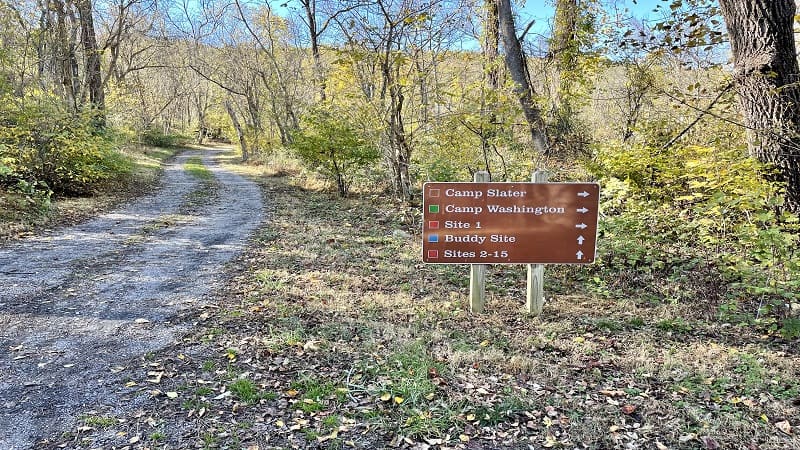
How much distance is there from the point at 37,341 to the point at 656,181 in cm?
681

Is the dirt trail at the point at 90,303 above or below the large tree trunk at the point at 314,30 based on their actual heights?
below

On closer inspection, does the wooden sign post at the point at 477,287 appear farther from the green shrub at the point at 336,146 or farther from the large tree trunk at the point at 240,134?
the large tree trunk at the point at 240,134

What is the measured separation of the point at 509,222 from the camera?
15.9 ft

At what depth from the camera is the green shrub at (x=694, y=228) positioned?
15.6ft

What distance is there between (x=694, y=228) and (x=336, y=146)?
29.1 ft

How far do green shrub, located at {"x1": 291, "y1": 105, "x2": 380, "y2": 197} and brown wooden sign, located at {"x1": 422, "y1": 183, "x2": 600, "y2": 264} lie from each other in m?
7.48

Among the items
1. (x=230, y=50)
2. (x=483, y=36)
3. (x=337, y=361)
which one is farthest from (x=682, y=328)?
(x=230, y=50)

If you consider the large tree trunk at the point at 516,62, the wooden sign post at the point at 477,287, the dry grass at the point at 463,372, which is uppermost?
the large tree trunk at the point at 516,62

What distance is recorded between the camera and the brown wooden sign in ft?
15.7

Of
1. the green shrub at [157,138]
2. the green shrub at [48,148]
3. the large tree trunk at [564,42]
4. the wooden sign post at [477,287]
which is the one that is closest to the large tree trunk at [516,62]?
the large tree trunk at [564,42]

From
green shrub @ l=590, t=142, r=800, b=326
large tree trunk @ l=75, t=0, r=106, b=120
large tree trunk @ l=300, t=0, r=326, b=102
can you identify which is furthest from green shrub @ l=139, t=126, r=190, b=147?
green shrub @ l=590, t=142, r=800, b=326

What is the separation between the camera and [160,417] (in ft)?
10.5

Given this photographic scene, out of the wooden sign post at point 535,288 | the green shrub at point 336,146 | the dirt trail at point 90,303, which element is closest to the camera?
the dirt trail at point 90,303

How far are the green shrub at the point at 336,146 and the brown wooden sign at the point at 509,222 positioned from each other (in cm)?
748
